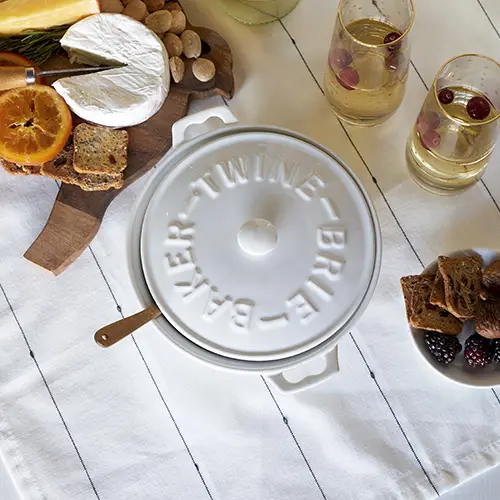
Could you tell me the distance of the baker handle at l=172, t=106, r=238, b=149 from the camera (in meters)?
0.88

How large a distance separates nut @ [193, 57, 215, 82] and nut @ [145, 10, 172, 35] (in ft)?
0.20

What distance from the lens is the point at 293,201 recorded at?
2.71ft

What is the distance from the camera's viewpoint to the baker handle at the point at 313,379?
2.85 ft

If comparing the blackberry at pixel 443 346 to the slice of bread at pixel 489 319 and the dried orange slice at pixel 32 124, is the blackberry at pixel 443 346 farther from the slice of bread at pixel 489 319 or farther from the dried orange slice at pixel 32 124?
the dried orange slice at pixel 32 124

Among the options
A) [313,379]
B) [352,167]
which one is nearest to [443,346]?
[313,379]

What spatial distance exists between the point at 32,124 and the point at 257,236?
362 millimetres

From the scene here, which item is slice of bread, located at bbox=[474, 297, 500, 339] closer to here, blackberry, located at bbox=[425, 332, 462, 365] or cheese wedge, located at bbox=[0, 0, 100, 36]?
blackberry, located at bbox=[425, 332, 462, 365]

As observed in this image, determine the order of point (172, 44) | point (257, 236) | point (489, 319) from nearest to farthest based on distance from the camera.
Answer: point (257, 236) → point (489, 319) → point (172, 44)

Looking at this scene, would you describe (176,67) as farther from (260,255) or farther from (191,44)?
(260,255)

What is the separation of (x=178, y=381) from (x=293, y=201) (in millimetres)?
314

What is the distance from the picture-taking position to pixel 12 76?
93 centimetres

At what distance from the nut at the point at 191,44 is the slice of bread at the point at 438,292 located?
42 centimetres

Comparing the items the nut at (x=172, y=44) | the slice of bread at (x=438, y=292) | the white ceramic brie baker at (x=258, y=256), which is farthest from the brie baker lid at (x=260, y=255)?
the nut at (x=172, y=44)

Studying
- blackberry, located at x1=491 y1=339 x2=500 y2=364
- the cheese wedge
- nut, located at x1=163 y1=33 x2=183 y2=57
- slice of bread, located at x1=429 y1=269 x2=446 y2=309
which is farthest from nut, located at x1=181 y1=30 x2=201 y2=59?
blackberry, located at x1=491 y1=339 x2=500 y2=364
